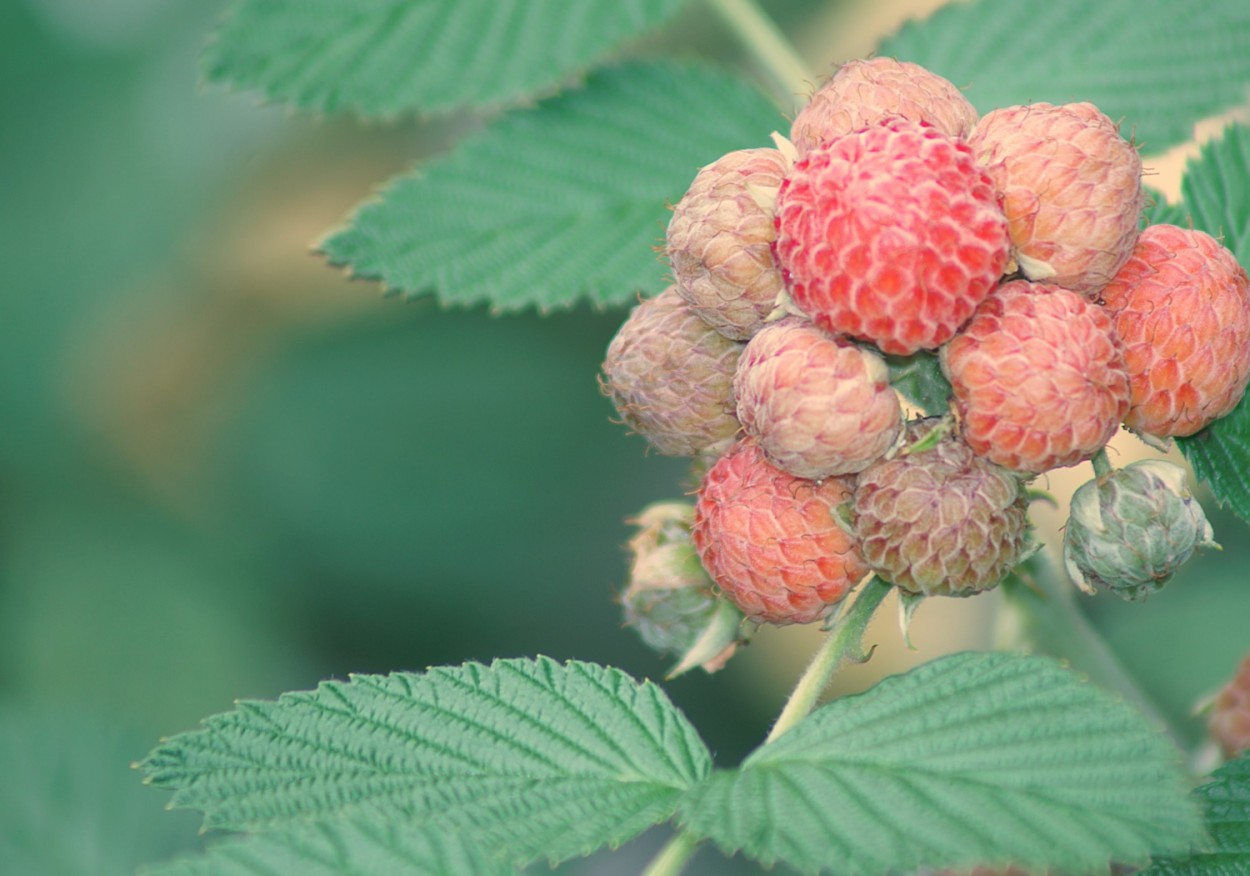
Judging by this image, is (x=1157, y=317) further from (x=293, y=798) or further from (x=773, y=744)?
(x=293, y=798)

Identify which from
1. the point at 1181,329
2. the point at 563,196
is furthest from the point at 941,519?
the point at 563,196

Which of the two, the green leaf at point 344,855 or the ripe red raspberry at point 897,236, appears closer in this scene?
the green leaf at point 344,855

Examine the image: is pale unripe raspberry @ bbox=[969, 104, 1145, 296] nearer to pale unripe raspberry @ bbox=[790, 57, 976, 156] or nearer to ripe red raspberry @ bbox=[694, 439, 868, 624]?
pale unripe raspberry @ bbox=[790, 57, 976, 156]

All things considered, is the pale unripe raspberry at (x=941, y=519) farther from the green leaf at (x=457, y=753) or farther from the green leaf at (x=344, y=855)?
the green leaf at (x=344, y=855)

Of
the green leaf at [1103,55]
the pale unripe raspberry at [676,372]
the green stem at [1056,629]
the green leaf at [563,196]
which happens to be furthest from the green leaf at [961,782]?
the green leaf at [1103,55]

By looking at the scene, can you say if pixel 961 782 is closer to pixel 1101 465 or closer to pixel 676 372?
pixel 1101 465

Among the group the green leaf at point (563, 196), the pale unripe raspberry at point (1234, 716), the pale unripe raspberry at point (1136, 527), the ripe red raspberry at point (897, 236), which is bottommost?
the pale unripe raspberry at point (1234, 716)
